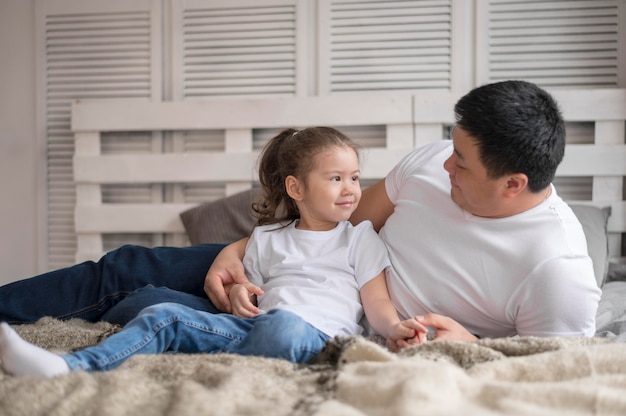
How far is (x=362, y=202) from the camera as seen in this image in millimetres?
1753

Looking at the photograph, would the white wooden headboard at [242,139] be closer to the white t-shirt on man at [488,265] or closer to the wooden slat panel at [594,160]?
the wooden slat panel at [594,160]

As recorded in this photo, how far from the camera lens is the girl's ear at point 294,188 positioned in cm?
164

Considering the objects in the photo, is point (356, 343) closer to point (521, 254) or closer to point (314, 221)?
point (521, 254)

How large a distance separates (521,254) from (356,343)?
47cm

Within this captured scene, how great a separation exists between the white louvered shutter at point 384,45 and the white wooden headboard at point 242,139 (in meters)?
0.14

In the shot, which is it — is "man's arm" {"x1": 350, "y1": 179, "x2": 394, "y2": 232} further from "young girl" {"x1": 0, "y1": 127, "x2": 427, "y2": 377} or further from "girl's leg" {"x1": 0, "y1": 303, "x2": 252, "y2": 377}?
"girl's leg" {"x1": 0, "y1": 303, "x2": 252, "y2": 377}

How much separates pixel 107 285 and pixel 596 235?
1.48 m

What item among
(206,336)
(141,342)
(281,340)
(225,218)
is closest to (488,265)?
(281,340)

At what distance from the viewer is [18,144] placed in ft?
9.55

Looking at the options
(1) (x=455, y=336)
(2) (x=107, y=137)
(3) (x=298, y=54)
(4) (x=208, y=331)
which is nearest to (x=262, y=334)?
(4) (x=208, y=331)

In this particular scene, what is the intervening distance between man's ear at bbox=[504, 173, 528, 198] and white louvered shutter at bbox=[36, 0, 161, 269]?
5.97 ft

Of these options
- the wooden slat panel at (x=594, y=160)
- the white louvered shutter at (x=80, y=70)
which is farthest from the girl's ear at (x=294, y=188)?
the white louvered shutter at (x=80, y=70)

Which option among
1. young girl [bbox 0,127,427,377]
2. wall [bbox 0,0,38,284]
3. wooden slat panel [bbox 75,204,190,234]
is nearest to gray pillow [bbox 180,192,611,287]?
wooden slat panel [bbox 75,204,190,234]

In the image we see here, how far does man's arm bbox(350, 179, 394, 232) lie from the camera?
5.64ft
